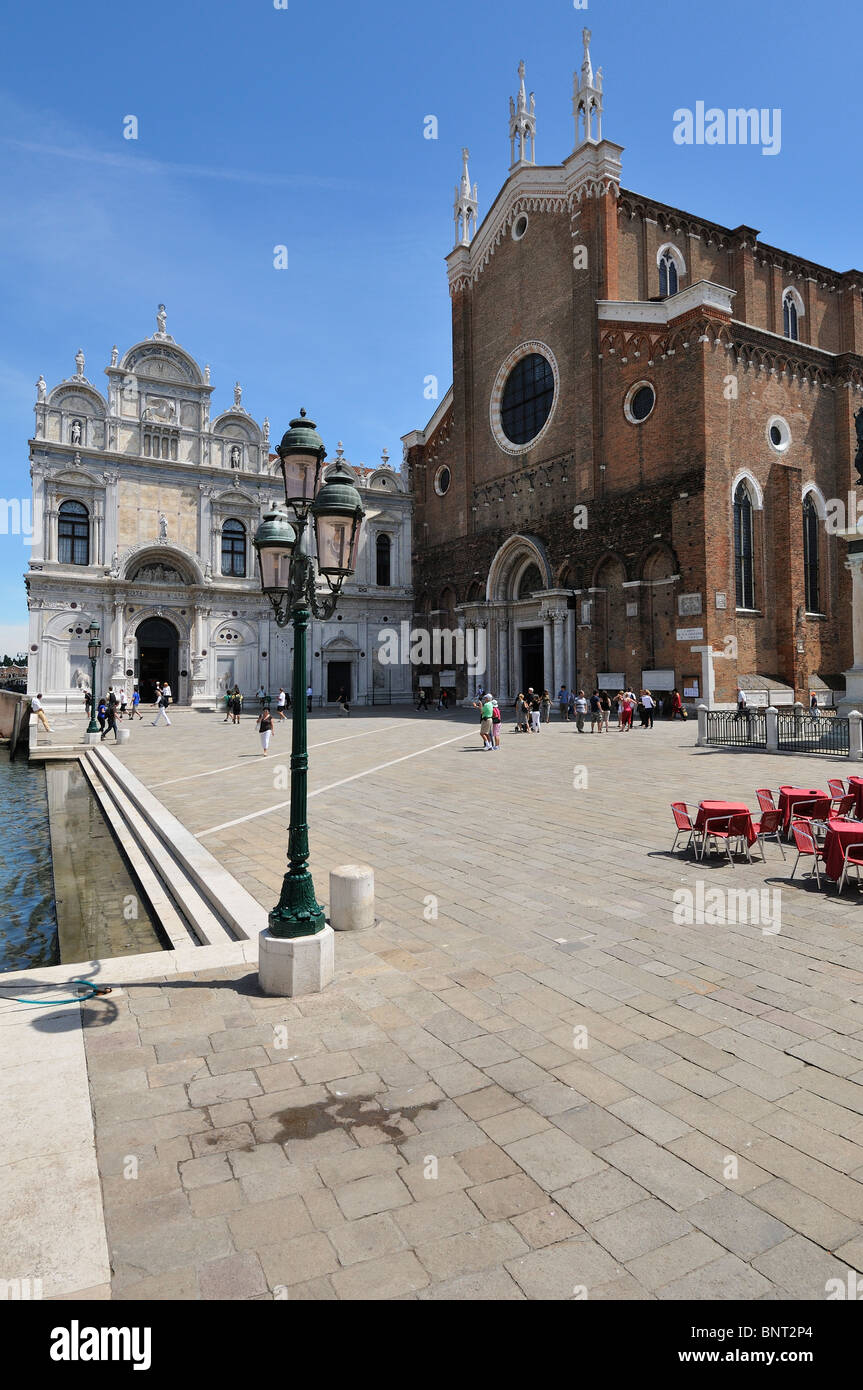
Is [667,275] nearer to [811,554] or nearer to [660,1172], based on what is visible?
[811,554]

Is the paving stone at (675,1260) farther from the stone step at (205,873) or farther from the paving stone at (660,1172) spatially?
the stone step at (205,873)

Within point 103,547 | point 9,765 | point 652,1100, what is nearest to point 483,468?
point 103,547

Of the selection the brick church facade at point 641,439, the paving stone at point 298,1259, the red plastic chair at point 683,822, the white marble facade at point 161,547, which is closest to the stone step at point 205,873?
the paving stone at point 298,1259

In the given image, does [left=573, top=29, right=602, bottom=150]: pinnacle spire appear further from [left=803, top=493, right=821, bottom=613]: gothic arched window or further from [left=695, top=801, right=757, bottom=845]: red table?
[left=695, top=801, right=757, bottom=845]: red table

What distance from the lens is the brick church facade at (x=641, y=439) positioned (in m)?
26.2

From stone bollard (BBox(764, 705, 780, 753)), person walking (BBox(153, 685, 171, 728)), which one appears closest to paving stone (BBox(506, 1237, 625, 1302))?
stone bollard (BBox(764, 705, 780, 753))

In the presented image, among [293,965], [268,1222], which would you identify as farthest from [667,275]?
[268,1222]

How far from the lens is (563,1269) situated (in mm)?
2602

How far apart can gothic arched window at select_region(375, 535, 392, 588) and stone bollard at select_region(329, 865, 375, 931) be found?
126ft

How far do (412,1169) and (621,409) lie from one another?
30.0 metres

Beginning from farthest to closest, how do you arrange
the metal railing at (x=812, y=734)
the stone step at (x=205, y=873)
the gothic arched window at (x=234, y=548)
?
the gothic arched window at (x=234, y=548) → the metal railing at (x=812, y=734) → the stone step at (x=205, y=873)

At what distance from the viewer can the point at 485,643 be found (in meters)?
36.1

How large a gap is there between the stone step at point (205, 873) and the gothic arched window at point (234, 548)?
93.8 feet
